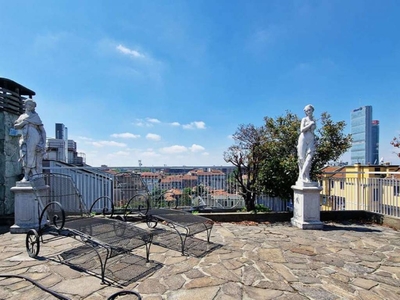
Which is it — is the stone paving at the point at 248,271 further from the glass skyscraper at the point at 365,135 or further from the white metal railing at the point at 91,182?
the glass skyscraper at the point at 365,135

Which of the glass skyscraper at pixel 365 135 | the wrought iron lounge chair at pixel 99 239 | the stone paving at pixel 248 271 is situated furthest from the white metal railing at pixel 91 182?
the glass skyscraper at pixel 365 135

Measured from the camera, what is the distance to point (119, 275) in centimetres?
252

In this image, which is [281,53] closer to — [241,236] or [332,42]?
[332,42]

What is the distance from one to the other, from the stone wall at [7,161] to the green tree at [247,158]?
515 centimetres

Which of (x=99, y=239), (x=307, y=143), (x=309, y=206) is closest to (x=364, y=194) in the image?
(x=309, y=206)

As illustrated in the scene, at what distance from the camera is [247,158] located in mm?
5883

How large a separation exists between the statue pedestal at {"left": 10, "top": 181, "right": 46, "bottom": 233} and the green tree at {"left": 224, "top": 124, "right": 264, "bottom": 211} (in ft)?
14.4

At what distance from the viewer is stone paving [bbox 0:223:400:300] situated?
85.3 inches

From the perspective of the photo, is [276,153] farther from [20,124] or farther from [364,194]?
[20,124]

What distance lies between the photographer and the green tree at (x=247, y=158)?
5828mm

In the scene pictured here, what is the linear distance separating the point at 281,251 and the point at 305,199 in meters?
1.73

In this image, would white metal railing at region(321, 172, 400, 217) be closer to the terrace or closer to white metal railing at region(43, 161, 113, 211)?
the terrace

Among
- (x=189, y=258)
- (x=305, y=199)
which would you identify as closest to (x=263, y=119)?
(x=305, y=199)

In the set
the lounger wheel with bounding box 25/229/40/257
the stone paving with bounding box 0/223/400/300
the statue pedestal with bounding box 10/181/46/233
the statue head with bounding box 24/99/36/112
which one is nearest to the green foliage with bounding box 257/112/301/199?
the stone paving with bounding box 0/223/400/300
